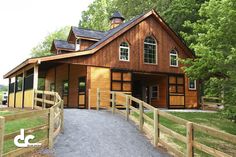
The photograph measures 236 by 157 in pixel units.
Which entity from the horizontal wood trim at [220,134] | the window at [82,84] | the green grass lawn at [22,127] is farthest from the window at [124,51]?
the horizontal wood trim at [220,134]

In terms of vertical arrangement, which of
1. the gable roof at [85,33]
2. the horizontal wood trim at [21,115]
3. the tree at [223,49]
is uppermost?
the gable roof at [85,33]

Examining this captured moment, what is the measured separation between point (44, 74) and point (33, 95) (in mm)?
10964

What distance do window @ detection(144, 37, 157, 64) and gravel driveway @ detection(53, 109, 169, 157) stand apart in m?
9.25

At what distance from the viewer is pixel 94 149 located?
8.09 m

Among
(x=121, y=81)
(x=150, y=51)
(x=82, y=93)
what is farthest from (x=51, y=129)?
(x=150, y=51)

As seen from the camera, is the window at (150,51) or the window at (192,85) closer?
the window at (150,51)

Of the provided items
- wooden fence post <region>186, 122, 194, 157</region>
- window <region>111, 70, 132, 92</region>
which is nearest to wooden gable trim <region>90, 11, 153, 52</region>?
window <region>111, 70, 132, 92</region>

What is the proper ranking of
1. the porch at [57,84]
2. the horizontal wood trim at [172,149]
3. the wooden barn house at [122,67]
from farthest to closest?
the wooden barn house at [122,67]
the porch at [57,84]
the horizontal wood trim at [172,149]

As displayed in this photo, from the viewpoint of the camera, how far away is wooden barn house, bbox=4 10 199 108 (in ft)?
59.5

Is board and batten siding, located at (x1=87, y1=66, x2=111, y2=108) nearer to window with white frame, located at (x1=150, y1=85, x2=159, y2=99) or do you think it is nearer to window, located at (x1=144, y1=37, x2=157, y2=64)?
window, located at (x1=144, y1=37, x2=157, y2=64)

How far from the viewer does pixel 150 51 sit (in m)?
20.7

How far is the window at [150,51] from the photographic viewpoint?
20469mm

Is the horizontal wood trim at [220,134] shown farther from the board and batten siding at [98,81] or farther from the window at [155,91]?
the window at [155,91]

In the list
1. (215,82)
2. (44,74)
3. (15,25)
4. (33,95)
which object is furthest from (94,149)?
(15,25)
